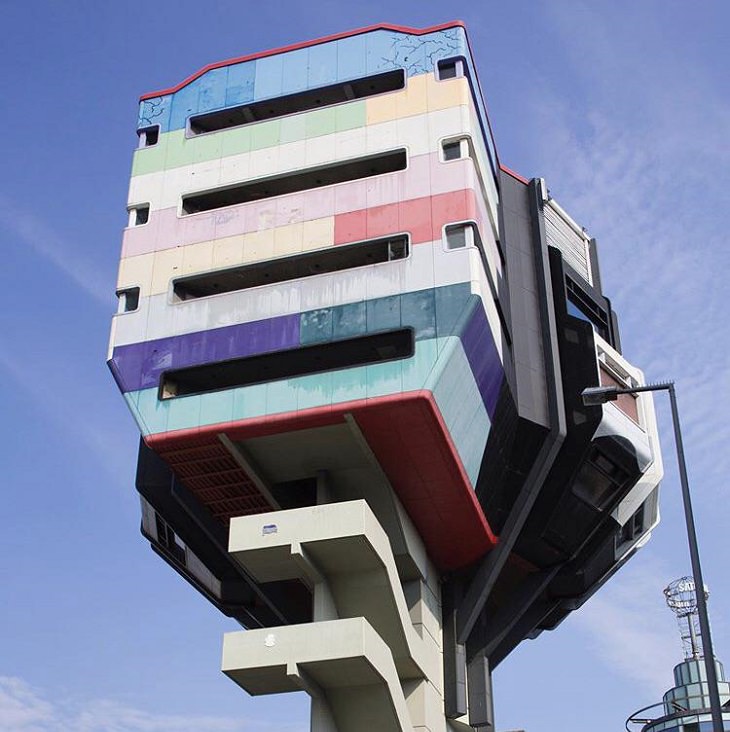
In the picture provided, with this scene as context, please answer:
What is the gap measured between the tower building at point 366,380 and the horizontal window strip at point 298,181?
0.28 ft

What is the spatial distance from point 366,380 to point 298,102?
1282cm

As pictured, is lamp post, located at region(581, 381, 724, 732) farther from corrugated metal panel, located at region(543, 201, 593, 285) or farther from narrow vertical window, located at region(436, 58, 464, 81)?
corrugated metal panel, located at region(543, 201, 593, 285)

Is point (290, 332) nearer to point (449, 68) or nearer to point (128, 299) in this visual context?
point (128, 299)

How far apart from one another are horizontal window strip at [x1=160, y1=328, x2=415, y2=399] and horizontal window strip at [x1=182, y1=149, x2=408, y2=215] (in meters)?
6.75

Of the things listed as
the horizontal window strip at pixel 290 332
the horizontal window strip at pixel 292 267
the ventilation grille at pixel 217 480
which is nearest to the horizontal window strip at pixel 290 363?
the horizontal window strip at pixel 290 332

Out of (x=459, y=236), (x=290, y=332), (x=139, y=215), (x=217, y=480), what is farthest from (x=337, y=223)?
(x=217, y=480)

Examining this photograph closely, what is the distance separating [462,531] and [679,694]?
51.4 m

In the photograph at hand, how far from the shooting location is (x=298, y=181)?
37.1 meters

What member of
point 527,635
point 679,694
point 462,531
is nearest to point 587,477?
point 462,531

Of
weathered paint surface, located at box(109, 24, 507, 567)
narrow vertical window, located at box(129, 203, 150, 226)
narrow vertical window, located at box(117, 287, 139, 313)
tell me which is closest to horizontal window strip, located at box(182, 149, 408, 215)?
weathered paint surface, located at box(109, 24, 507, 567)

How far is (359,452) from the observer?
107ft

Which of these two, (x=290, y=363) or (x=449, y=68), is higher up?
(x=449, y=68)

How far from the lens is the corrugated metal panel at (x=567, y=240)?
43.1 m

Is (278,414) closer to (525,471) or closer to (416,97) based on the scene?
(525,471)
